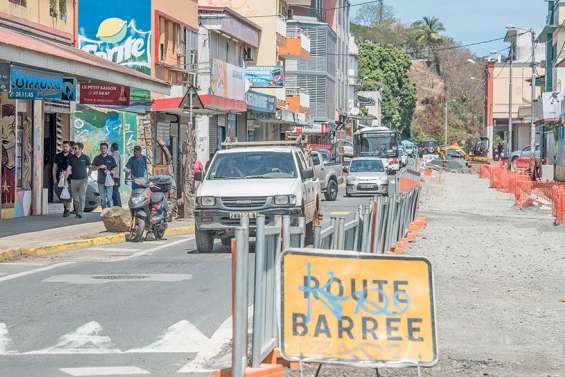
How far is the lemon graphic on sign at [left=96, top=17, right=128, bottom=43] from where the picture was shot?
126ft

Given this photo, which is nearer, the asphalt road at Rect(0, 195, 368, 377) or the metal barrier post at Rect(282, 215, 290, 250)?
the metal barrier post at Rect(282, 215, 290, 250)

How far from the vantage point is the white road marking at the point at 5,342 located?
386 inches

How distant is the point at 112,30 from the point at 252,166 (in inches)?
782

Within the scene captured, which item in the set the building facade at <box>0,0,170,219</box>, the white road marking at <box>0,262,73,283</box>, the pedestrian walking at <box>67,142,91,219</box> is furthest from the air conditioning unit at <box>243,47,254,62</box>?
the white road marking at <box>0,262,73,283</box>

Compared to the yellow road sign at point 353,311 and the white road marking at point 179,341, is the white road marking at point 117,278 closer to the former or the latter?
the white road marking at point 179,341

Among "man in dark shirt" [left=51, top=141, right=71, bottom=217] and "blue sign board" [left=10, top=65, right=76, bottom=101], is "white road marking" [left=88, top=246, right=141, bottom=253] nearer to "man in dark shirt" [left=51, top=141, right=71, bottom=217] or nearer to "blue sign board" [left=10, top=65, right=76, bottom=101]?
"blue sign board" [left=10, top=65, right=76, bottom=101]

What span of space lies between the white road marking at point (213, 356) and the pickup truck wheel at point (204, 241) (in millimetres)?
8379

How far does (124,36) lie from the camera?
126 feet

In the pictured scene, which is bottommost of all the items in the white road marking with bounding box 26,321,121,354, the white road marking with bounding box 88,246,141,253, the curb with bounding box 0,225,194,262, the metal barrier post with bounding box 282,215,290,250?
the white road marking with bounding box 88,246,141,253

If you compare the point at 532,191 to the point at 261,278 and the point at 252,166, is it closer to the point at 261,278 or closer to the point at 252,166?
the point at 252,166

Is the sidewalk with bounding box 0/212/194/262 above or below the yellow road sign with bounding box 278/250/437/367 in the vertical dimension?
below

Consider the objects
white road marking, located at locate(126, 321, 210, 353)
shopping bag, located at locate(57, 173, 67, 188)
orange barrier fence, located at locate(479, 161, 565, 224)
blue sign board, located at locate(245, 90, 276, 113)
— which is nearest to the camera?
white road marking, located at locate(126, 321, 210, 353)

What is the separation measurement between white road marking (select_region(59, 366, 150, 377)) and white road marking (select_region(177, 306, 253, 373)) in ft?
1.18

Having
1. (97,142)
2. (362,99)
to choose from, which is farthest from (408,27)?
(97,142)
